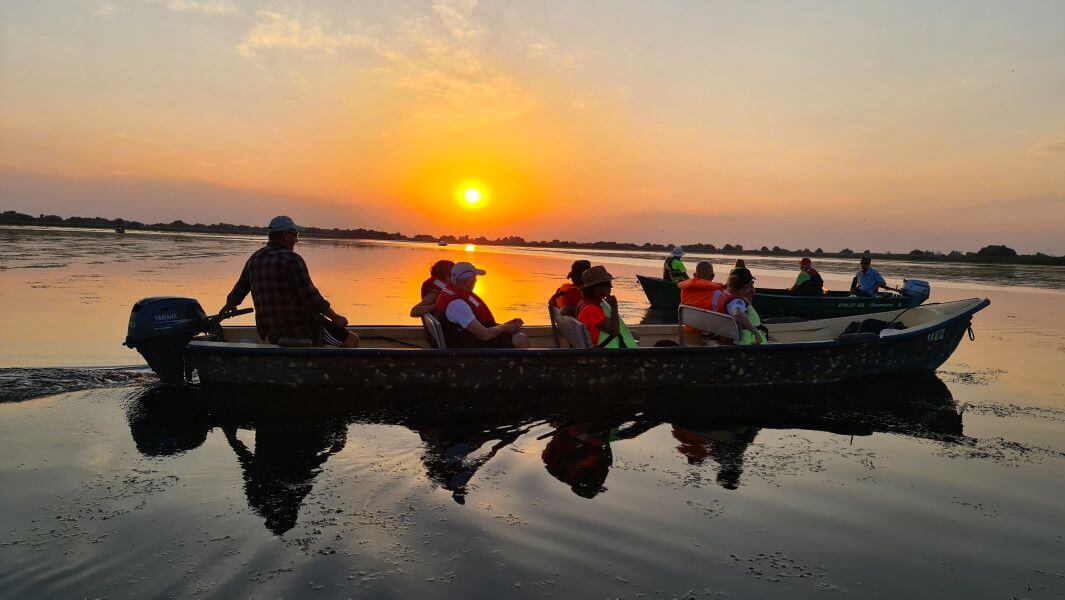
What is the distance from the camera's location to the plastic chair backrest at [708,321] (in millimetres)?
8523

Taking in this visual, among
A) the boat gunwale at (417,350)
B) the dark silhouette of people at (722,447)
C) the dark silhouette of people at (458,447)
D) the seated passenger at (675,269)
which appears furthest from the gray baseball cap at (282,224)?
the seated passenger at (675,269)

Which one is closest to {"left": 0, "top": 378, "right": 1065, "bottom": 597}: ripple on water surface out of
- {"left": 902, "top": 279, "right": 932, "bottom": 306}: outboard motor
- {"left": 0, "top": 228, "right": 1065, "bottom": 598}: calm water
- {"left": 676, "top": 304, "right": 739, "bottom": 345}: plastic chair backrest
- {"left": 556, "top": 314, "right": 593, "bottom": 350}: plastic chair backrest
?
{"left": 0, "top": 228, "right": 1065, "bottom": 598}: calm water

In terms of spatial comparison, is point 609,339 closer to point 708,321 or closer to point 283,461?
point 708,321

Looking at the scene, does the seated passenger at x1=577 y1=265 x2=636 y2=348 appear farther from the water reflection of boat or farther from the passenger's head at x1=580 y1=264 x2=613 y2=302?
the water reflection of boat

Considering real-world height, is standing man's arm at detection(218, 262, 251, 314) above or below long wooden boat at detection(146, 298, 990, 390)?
above

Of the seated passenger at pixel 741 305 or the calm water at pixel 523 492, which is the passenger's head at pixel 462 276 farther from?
the seated passenger at pixel 741 305

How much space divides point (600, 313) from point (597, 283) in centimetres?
59

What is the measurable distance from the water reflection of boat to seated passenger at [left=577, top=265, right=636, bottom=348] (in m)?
0.75

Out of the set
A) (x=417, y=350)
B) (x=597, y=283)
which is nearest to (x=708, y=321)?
(x=597, y=283)

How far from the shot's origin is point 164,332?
7398mm

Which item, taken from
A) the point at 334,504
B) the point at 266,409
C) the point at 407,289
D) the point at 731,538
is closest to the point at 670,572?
the point at 731,538

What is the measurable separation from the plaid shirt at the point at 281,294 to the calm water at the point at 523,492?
2.86 feet

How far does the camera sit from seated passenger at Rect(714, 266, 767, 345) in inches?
330

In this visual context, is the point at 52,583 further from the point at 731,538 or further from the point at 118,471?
the point at 731,538
